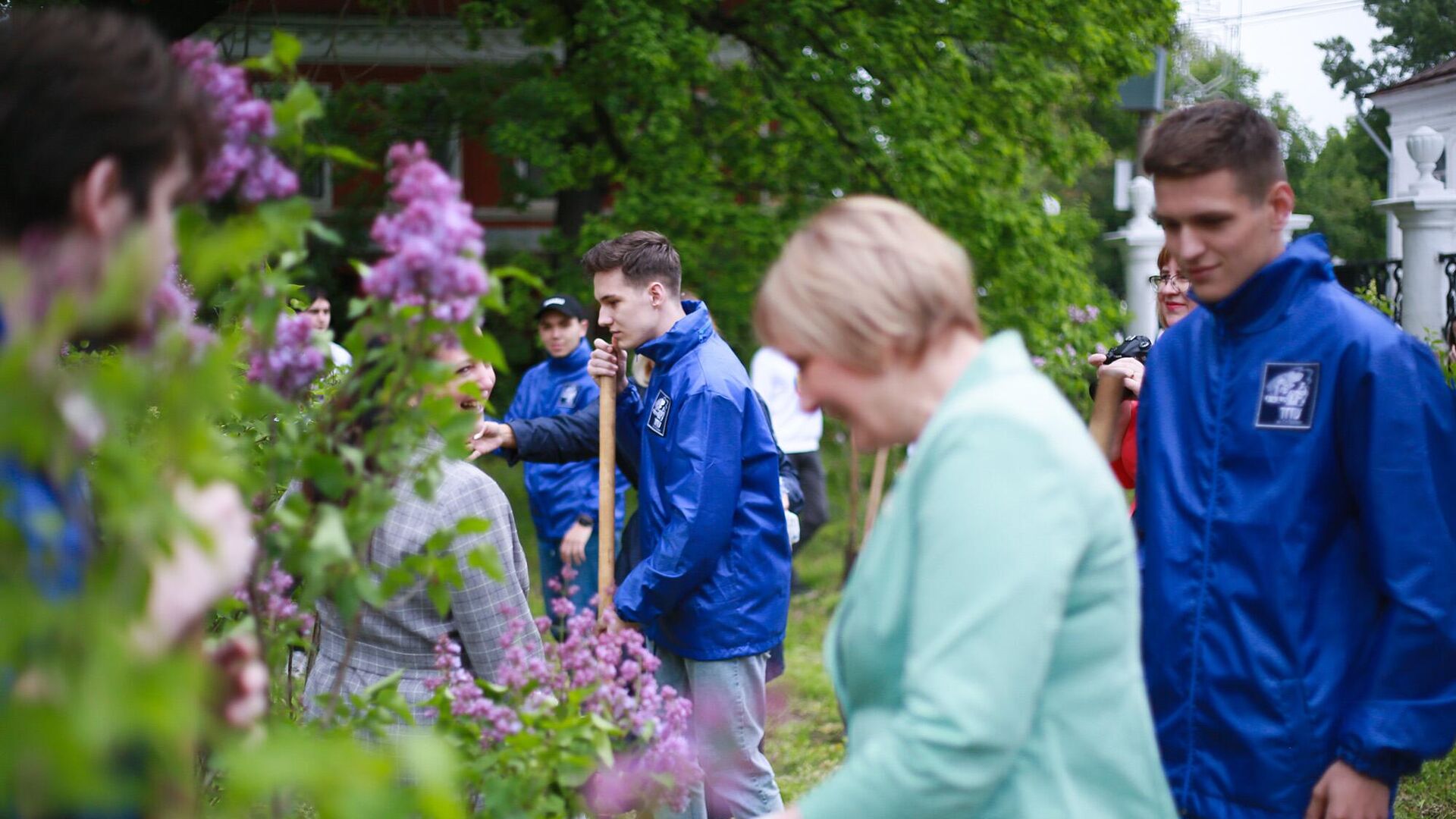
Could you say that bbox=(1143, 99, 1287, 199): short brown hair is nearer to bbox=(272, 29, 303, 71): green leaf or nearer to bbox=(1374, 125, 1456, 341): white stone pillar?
bbox=(272, 29, 303, 71): green leaf

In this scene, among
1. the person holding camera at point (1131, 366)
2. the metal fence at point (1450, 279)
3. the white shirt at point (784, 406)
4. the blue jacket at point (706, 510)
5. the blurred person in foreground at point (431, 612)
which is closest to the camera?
the blurred person in foreground at point (431, 612)

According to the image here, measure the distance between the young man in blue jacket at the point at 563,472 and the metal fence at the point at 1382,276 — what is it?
5507 mm

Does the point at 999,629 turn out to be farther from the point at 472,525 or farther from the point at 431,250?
the point at 431,250

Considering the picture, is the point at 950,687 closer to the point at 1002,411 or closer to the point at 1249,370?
the point at 1002,411

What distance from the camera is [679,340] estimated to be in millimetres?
4195

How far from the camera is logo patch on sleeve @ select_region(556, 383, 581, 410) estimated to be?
6.87 metres

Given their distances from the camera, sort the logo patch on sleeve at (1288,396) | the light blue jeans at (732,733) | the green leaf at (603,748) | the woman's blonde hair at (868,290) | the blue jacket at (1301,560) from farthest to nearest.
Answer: the light blue jeans at (732,733) < the green leaf at (603,748) < the logo patch on sleeve at (1288,396) < the blue jacket at (1301,560) < the woman's blonde hair at (868,290)

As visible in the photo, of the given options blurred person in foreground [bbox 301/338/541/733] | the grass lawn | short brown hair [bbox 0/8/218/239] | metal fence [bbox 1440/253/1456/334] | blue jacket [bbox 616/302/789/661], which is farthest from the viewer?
metal fence [bbox 1440/253/1456/334]

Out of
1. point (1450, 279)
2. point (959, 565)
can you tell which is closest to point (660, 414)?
point (959, 565)

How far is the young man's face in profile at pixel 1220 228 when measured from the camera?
2.22m

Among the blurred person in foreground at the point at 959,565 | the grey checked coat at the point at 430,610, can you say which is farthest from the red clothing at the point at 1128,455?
the blurred person in foreground at the point at 959,565

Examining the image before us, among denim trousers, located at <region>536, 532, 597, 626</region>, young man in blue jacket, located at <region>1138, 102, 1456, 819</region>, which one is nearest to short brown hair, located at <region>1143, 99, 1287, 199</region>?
young man in blue jacket, located at <region>1138, 102, 1456, 819</region>

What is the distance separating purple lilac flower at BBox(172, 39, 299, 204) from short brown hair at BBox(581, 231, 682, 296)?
9.03ft

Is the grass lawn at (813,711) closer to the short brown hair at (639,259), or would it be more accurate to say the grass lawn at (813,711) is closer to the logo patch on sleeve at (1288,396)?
the short brown hair at (639,259)
